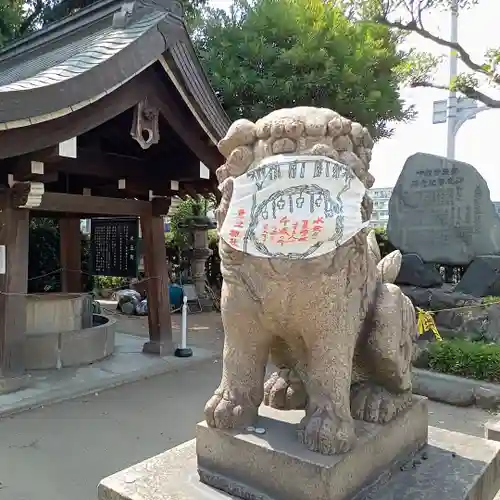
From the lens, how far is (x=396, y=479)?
1.75 metres

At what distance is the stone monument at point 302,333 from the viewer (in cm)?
145

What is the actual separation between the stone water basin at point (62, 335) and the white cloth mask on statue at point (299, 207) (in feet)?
15.0

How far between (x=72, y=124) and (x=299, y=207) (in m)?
3.37

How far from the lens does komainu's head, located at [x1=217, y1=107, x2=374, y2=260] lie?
1471 millimetres

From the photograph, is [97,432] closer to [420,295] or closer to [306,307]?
[306,307]

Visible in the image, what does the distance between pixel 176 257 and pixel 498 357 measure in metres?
8.62

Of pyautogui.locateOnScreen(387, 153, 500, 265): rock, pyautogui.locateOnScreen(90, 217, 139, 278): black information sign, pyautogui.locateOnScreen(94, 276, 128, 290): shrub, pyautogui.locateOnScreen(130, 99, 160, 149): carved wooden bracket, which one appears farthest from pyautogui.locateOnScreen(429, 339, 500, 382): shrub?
pyautogui.locateOnScreen(94, 276, 128, 290): shrub

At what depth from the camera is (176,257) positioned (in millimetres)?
12414

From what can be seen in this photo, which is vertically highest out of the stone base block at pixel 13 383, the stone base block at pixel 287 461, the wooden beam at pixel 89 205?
the wooden beam at pixel 89 205

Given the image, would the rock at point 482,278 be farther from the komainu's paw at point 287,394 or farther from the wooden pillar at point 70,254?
the wooden pillar at point 70,254

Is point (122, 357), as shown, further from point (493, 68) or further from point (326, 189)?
point (493, 68)

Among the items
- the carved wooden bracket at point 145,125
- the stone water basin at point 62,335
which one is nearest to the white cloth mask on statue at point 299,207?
the carved wooden bracket at point 145,125

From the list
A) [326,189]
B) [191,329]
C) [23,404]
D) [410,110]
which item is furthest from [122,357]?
[410,110]

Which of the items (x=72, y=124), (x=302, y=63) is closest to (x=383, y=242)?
(x=302, y=63)
